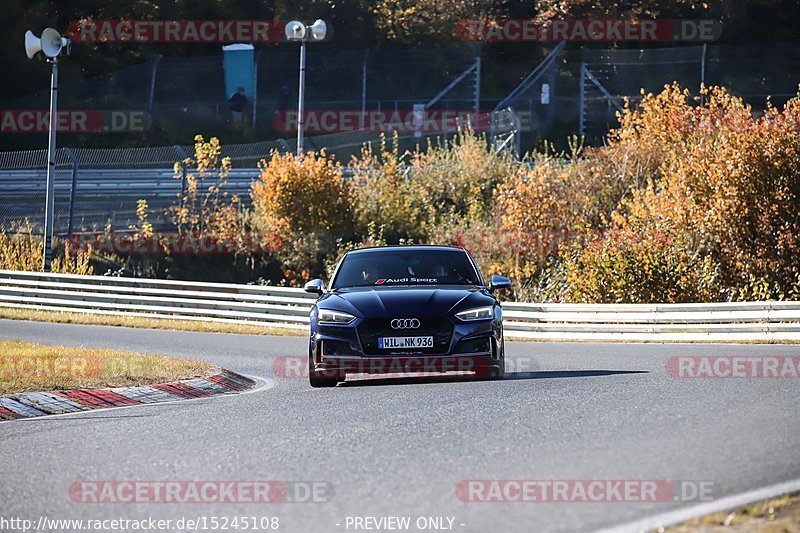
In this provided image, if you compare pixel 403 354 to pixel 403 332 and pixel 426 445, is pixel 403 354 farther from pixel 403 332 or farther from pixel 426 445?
pixel 426 445

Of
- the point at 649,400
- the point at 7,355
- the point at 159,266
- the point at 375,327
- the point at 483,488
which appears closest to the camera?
the point at 483,488

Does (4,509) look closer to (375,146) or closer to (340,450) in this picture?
(340,450)

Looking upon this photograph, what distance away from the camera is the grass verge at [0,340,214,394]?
43.2 feet

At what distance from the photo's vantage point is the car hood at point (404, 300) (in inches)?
533

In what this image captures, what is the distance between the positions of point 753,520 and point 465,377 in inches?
328

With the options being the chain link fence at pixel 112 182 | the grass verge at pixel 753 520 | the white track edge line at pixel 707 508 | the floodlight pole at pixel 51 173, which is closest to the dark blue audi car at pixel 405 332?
the white track edge line at pixel 707 508

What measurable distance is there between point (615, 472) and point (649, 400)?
3866 mm

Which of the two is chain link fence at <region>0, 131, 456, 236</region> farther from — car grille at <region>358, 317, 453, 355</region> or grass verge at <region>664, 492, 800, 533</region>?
grass verge at <region>664, 492, 800, 533</region>

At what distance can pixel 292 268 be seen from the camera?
124 ft

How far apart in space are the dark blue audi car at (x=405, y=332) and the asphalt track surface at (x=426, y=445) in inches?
11.3

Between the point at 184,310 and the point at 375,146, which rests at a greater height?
the point at 375,146

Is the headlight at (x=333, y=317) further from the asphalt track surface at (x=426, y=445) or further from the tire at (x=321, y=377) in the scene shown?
the asphalt track surface at (x=426, y=445)

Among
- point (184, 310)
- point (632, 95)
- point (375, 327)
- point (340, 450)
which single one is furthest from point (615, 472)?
point (632, 95)

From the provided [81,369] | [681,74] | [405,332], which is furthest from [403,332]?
[681,74]
